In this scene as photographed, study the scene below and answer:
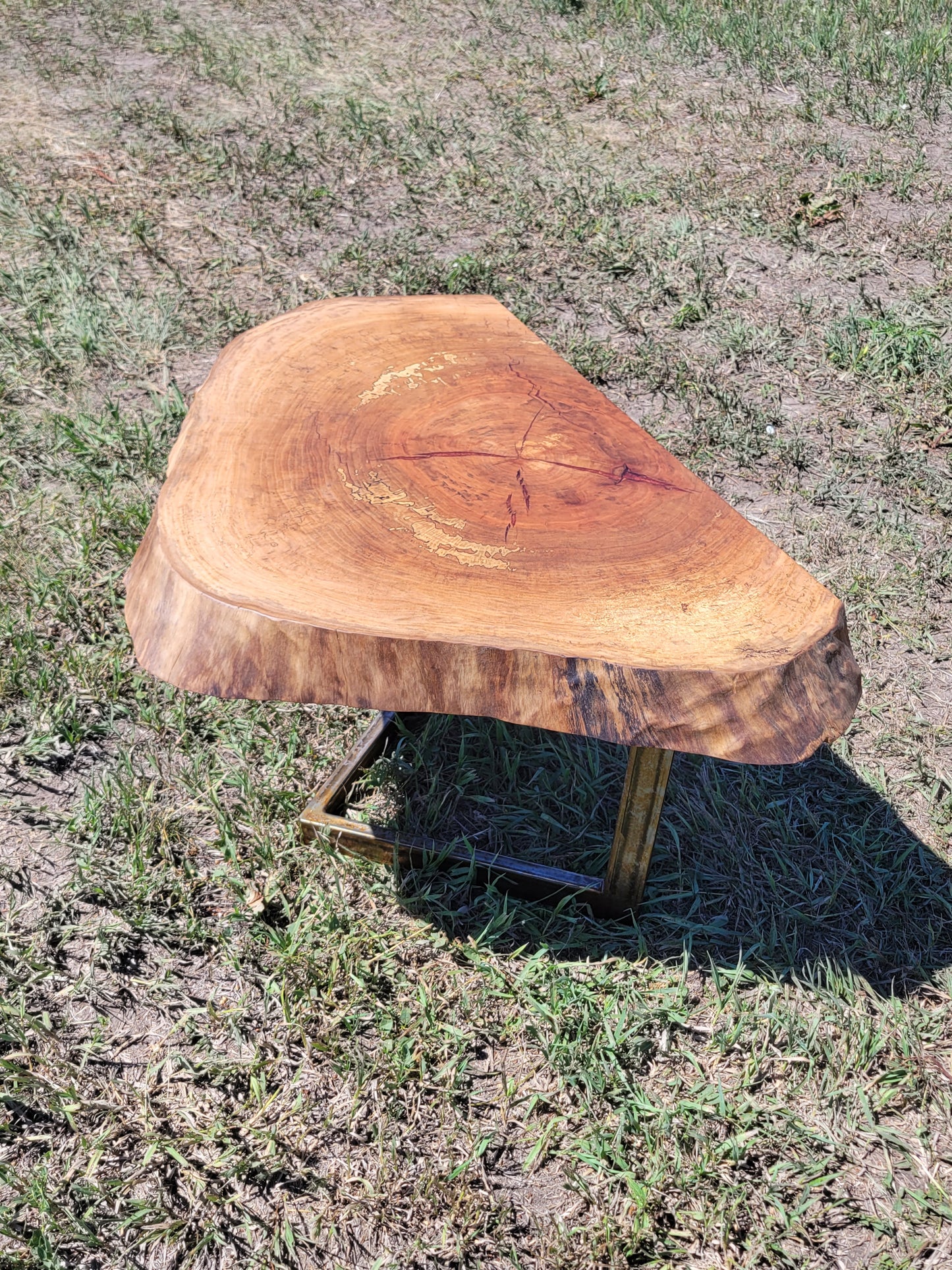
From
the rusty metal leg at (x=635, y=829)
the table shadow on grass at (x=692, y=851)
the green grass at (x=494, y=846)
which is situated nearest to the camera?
the green grass at (x=494, y=846)

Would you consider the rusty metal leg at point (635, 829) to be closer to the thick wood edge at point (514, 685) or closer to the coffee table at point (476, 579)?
the coffee table at point (476, 579)

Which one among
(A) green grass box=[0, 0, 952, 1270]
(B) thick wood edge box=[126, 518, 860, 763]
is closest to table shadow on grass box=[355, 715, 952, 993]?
(A) green grass box=[0, 0, 952, 1270]

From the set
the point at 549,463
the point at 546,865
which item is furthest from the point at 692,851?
the point at 549,463

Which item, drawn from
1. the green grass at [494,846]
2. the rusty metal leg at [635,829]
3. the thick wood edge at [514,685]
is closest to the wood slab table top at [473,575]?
the thick wood edge at [514,685]

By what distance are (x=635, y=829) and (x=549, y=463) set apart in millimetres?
658

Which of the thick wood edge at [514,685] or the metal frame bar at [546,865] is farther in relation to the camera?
the metal frame bar at [546,865]

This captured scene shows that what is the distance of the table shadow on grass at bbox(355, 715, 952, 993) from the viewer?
6.91ft

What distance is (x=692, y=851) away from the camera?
2.30m

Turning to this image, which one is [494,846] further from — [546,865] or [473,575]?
[473,575]

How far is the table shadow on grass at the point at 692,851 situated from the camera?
2.11 m

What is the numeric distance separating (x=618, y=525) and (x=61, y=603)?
5.37 ft

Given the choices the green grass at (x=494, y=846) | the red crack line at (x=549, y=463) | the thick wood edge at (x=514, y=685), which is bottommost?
the green grass at (x=494, y=846)

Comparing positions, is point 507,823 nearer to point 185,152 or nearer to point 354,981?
point 354,981

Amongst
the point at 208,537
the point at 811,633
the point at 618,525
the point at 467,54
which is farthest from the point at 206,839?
the point at 467,54
